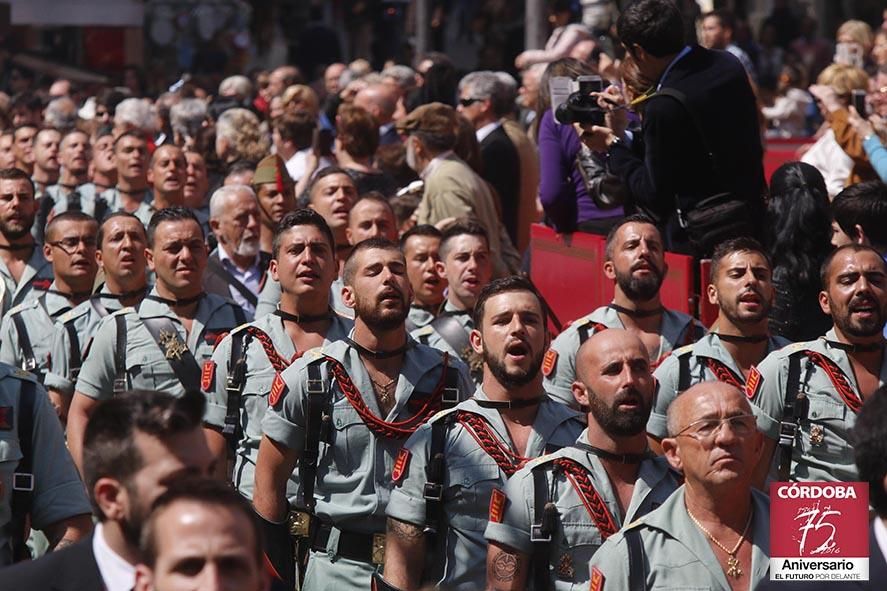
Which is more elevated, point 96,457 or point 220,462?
point 96,457

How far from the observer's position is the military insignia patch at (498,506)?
21.4ft

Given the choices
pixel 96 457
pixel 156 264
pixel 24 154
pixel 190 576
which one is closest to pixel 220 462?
pixel 156 264

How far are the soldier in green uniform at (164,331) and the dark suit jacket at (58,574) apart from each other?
12.0 feet

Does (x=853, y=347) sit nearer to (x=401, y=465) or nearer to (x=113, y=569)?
(x=401, y=465)

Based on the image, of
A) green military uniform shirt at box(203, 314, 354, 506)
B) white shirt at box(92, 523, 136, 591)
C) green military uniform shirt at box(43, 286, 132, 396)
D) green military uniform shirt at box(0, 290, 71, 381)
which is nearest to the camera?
white shirt at box(92, 523, 136, 591)

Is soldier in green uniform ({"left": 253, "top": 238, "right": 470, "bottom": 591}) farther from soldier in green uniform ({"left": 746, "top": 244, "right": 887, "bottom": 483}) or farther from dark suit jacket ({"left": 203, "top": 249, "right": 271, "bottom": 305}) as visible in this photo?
dark suit jacket ({"left": 203, "top": 249, "right": 271, "bottom": 305})

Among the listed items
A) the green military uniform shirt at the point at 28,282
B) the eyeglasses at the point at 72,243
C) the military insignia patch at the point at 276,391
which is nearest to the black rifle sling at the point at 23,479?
the military insignia patch at the point at 276,391

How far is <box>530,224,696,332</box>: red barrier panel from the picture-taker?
29.0 feet

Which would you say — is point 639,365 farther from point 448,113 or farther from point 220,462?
point 448,113

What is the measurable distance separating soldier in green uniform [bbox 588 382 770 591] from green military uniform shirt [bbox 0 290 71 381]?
4.80 metres

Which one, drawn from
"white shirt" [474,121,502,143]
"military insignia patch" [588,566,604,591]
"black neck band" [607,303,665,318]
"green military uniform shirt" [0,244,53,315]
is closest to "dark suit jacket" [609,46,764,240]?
"black neck band" [607,303,665,318]

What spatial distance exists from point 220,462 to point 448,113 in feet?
11.7

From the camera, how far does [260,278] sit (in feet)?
35.8

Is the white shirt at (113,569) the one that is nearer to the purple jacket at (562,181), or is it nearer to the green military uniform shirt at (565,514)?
the green military uniform shirt at (565,514)
